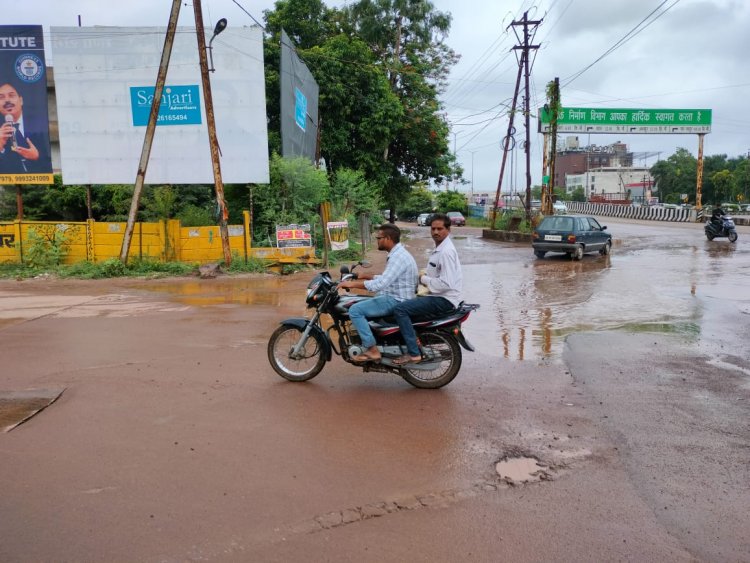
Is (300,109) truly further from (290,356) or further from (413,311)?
(413,311)

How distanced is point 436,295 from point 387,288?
1.58ft

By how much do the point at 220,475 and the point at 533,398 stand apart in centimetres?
309

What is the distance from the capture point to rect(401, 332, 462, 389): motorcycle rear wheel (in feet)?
19.6

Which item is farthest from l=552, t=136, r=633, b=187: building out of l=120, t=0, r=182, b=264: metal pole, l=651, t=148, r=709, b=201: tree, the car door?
l=120, t=0, r=182, b=264: metal pole

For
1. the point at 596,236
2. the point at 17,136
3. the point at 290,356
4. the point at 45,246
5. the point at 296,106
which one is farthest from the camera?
the point at 296,106

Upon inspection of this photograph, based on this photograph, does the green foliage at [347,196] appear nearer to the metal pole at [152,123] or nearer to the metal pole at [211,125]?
the metal pole at [211,125]

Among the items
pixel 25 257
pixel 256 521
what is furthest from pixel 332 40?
pixel 256 521

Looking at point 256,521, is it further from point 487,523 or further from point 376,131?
point 376,131

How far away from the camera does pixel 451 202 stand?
62656 mm

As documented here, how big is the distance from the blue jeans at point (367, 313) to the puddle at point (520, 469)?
1895 millimetres

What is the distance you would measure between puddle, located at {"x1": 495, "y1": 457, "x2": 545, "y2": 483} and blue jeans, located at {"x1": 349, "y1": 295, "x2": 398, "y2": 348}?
1895 mm

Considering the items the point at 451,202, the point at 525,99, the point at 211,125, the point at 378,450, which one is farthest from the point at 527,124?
the point at 451,202

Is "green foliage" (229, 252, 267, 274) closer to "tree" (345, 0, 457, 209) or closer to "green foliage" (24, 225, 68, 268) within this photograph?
"green foliage" (24, 225, 68, 268)

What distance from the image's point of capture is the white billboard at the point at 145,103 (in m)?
19.1
